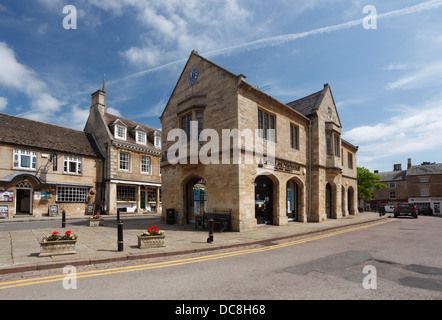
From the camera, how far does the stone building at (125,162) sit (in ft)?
90.9

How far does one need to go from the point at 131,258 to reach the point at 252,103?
10625mm

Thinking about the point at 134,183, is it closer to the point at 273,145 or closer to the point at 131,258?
the point at 273,145

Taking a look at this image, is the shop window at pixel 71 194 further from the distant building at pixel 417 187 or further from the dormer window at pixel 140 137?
the distant building at pixel 417 187

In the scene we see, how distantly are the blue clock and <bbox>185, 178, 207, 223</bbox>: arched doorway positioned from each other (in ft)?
21.5

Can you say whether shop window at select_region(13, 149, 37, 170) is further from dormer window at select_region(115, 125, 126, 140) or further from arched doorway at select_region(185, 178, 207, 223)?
arched doorway at select_region(185, 178, 207, 223)

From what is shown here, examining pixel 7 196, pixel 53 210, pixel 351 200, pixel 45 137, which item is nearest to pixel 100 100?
pixel 45 137

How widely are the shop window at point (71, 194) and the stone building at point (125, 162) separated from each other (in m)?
1.87

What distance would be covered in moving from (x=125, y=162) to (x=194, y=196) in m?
14.8

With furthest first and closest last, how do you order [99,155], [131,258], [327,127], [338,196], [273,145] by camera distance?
[99,155], [338,196], [327,127], [273,145], [131,258]

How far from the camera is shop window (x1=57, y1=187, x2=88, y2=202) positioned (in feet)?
82.2

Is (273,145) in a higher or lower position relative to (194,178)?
higher
